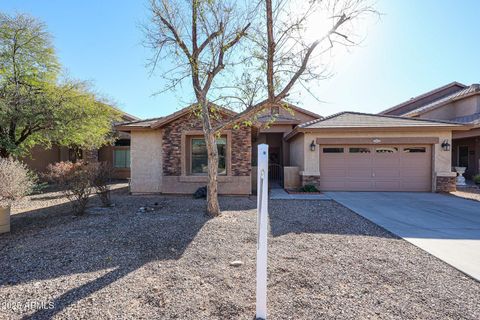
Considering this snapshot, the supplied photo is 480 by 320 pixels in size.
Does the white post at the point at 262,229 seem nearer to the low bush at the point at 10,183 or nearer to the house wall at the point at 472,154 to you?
the low bush at the point at 10,183

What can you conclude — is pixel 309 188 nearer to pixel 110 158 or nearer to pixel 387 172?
pixel 387 172

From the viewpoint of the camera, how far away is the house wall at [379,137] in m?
11.8

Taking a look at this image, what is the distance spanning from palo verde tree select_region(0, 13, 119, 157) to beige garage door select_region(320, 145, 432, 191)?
11982 mm

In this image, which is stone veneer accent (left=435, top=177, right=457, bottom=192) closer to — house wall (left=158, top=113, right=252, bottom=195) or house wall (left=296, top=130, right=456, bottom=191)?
house wall (left=296, top=130, right=456, bottom=191)

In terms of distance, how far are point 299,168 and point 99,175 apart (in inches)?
365

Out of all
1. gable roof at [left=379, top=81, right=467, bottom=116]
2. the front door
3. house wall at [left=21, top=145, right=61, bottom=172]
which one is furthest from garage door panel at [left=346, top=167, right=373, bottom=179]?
house wall at [left=21, top=145, right=61, bottom=172]

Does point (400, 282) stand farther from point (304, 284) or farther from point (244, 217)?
point (244, 217)

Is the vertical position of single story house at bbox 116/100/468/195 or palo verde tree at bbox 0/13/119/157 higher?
palo verde tree at bbox 0/13/119/157

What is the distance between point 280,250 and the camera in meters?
4.71

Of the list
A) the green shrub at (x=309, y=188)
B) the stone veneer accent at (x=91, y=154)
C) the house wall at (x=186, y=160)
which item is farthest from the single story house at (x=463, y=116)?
the stone veneer accent at (x=91, y=154)

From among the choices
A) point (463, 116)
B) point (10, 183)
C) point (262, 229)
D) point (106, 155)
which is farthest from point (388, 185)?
point (106, 155)

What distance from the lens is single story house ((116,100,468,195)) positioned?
36.6 feet

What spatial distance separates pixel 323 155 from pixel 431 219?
574cm

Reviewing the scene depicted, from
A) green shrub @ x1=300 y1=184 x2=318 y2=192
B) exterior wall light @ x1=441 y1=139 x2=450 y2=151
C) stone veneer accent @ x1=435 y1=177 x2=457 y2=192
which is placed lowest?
green shrub @ x1=300 y1=184 x2=318 y2=192
